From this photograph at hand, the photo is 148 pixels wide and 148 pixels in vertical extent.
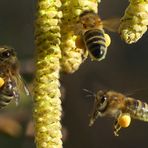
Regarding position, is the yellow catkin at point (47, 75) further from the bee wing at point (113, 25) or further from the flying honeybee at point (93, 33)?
the bee wing at point (113, 25)

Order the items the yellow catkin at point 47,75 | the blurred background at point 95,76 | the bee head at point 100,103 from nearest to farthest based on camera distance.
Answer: the yellow catkin at point 47,75 < the bee head at point 100,103 < the blurred background at point 95,76

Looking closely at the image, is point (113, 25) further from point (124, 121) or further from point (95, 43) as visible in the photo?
point (124, 121)

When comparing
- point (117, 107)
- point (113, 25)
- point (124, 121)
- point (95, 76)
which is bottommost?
point (124, 121)

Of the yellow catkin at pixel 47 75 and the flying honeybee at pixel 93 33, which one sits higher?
the flying honeybee at pixel 93 33

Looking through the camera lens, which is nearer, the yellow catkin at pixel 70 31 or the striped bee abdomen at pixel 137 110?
the yellow catkin at pixel 70 31

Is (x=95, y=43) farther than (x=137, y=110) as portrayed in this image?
No

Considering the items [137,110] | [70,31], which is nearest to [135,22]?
[70,31]

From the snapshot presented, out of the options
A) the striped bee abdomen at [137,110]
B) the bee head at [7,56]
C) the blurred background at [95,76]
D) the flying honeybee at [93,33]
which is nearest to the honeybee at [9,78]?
the bee head at [7,56]
